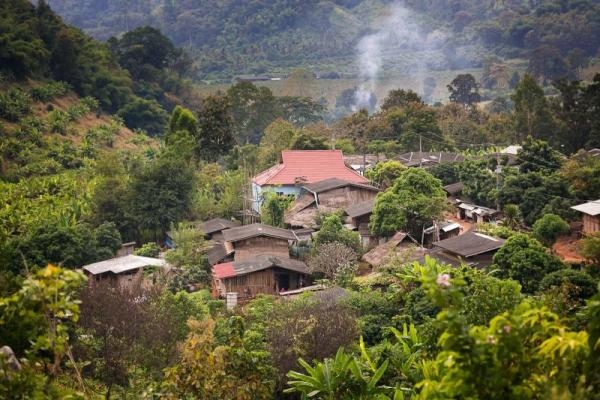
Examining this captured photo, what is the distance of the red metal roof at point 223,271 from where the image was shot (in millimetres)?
20953

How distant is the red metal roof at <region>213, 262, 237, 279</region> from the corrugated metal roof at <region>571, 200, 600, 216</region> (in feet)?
33.1

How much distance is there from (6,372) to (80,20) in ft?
422

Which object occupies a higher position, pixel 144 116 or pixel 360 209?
pixel 144 116

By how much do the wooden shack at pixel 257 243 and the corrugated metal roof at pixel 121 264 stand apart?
212 centimetres

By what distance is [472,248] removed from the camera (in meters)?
20.2

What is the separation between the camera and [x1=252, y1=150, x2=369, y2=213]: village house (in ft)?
102

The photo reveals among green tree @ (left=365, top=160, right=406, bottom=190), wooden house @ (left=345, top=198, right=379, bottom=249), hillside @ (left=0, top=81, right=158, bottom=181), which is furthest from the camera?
hillside @ (left=0, top=81, right=158, bottom=181)

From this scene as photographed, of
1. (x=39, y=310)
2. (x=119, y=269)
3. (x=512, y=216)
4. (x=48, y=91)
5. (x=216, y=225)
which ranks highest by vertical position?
(x=39, y=310)

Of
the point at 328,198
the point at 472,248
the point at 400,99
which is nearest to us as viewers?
the point at 472,248

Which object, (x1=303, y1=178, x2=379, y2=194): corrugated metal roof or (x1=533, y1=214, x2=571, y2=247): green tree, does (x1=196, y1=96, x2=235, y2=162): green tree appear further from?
(x1=533, y1=214, x2=571, y2=247): green tree

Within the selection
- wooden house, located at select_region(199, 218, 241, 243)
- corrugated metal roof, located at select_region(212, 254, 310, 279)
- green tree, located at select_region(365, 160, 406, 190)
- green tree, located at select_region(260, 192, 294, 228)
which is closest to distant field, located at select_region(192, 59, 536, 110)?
green tree, located at select_region(365, 160, 406, 190)

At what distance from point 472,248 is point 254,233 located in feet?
22.0

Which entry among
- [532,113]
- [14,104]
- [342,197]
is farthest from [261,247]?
[532,113]

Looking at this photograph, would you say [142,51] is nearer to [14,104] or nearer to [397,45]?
[14,104]
